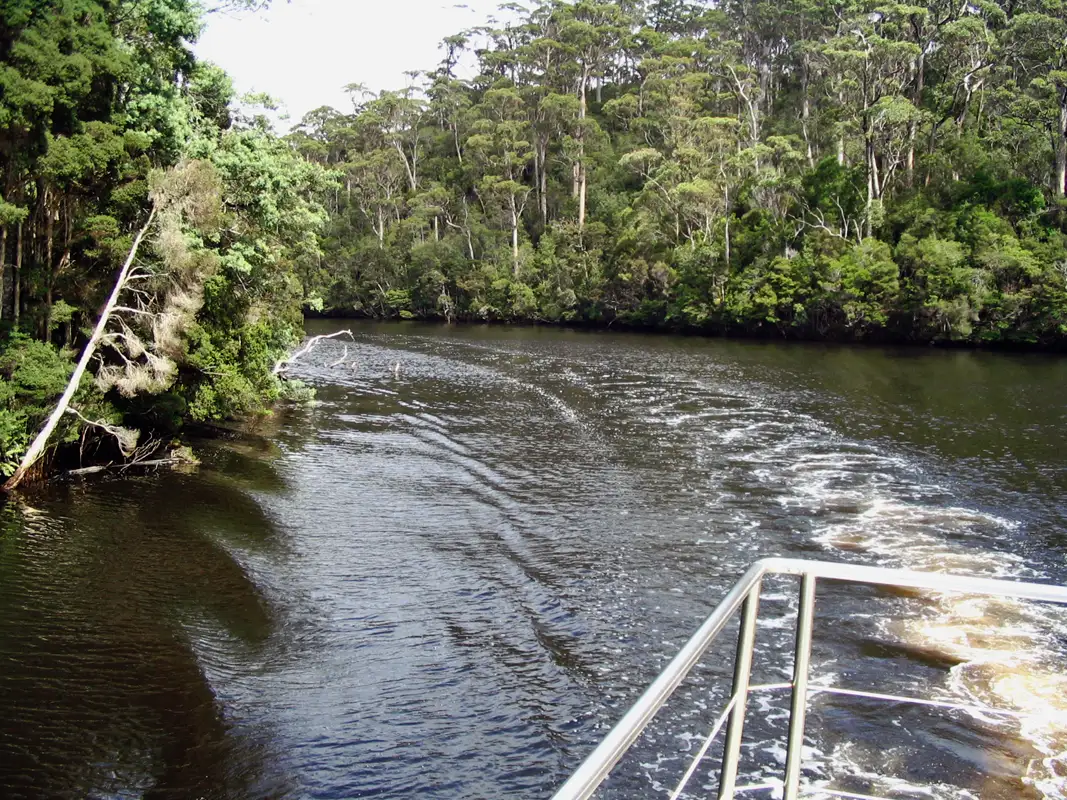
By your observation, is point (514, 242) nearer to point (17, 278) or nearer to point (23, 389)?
point (17, 278)

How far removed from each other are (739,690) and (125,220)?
17.4 m

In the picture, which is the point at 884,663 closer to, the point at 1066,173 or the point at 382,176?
the point at 1066,173

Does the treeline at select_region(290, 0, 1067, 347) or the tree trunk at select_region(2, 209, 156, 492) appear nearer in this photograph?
the tree trunk at select_region(2, 209, 156, 492)

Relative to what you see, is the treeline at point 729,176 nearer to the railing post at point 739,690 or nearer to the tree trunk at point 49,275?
the tree trunk at point 49,275

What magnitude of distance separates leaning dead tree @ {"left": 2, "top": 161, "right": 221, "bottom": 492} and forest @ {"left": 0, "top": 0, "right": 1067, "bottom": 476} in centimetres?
7

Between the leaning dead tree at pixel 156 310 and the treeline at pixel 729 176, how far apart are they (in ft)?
20.1

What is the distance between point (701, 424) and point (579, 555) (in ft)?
36.5

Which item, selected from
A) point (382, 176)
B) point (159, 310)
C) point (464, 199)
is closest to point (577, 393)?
point (159, 310)

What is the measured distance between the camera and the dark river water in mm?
7918

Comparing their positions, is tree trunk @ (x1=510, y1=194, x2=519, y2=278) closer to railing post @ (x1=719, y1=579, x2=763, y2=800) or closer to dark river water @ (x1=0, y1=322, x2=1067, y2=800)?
dark river water @ (x1=0, y1=322, x2=1067, y2=800)

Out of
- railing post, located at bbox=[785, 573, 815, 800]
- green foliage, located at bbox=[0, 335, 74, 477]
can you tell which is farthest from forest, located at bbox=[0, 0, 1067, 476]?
railing post, located at bbox=[785, 573, 815, 800]

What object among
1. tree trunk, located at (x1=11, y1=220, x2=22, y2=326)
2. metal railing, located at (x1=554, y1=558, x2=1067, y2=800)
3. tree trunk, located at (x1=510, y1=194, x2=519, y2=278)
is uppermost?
tree trunk, located at (x1=510, y1=194, x2=519, y2=278)

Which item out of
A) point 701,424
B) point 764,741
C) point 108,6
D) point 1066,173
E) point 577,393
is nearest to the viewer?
point 764,741

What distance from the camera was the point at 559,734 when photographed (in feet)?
27.5
